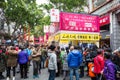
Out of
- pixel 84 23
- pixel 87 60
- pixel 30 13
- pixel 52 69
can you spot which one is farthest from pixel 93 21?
pixel 30 13

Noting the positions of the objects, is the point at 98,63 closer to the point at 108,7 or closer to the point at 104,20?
the point at 104,20

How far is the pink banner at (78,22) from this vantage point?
586 inches

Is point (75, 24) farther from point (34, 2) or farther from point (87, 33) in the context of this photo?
point (34, 2)

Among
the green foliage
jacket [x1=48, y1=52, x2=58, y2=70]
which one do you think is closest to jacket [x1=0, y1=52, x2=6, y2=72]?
jacket [x1=48, y1=52, x2=58, y2=70]

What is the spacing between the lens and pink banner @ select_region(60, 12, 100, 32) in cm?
1489

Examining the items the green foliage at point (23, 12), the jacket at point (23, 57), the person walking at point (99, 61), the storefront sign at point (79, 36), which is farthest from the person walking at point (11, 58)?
the green foliage at point (23, 12)

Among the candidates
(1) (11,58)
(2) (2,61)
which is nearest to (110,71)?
(1) (11,58)

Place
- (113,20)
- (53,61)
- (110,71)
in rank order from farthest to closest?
(113,20) → (53,61) → (110,71)

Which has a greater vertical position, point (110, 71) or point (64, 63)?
point (110, 71)

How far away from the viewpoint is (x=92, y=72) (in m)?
11.9

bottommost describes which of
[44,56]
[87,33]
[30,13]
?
[44,56]

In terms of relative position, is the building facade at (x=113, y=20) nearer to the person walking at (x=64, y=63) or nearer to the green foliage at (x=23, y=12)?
the person walking at (x=64, y=63)

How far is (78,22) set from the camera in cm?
1531

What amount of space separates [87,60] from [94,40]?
159 cm
